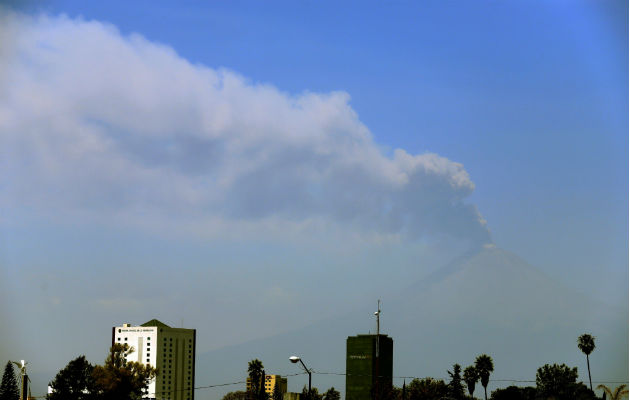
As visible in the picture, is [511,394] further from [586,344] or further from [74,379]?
[74,379]

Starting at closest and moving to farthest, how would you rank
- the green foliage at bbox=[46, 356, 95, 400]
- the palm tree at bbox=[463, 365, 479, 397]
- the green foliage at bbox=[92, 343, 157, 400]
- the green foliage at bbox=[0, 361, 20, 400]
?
1. the green foliage at bbox=[92, 343, 157, 400]
2. the green foliage at bbox=[46, 356, 95, 400]
3. the palm tree at bbox=[463, 365, 479, 397]
4. the green foliage at bbox=[0, 361, 20, 400]

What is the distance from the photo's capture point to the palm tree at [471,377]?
543ft

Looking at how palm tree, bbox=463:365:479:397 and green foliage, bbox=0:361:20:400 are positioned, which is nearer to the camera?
palm tree, bbox=463:365:479:397

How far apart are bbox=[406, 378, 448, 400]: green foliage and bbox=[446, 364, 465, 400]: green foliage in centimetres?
412

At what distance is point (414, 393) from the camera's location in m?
158

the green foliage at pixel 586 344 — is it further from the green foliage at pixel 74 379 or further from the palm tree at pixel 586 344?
the green foliage at pixel 74 379

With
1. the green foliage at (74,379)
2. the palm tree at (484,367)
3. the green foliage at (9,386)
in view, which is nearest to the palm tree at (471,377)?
the palm tree at (484,367)

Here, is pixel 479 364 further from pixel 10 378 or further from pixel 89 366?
pixel 10 378

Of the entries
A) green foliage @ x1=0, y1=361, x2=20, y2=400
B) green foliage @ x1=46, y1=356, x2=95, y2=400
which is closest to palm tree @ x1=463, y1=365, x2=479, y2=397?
green foliage @ x1=46, y1=356, x2=95, y2=400

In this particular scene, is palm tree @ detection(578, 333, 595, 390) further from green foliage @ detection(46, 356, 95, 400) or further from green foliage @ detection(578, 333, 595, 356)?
green foliage @ detection(46, 356, 95, 400)

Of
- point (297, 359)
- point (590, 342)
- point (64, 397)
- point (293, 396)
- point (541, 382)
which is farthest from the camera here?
point (541, 382)

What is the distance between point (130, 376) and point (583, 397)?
6631cm

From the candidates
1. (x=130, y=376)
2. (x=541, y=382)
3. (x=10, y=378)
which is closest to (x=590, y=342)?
(x=541, y=382)

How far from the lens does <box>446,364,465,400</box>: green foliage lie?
566 ft
